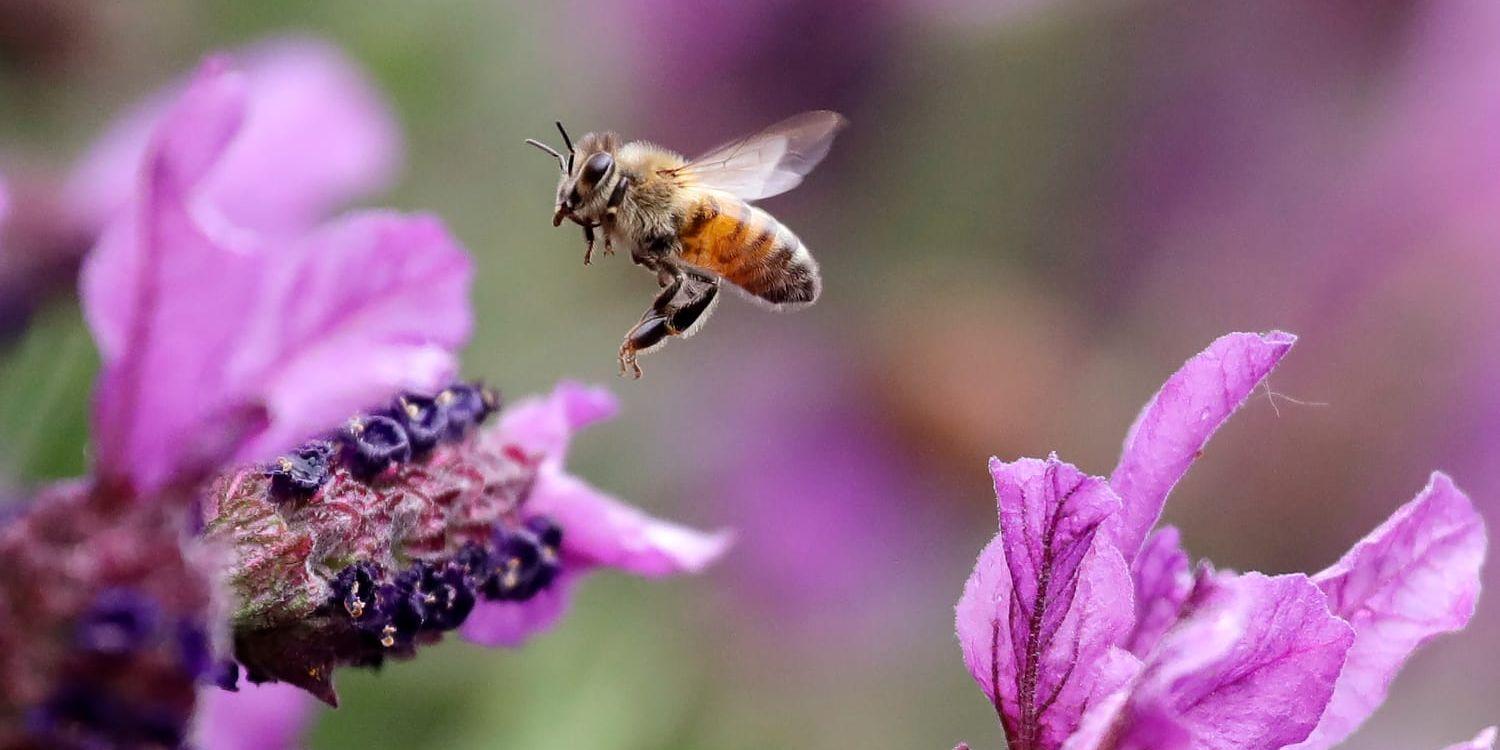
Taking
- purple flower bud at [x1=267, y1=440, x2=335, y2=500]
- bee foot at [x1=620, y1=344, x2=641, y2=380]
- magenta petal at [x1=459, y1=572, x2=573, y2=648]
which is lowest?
magenta petal at [x1=459, y1=572, x2=573, y2=648]

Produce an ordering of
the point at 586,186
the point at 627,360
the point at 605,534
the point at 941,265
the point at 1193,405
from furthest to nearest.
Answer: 1. the point at 941,265
2. the point at 586,186
3. the point at 627,360
4. the point at 605,534
5. the point at 1193,405

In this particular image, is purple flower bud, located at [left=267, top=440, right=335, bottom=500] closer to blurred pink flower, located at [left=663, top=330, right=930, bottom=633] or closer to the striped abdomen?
the striped abdomen

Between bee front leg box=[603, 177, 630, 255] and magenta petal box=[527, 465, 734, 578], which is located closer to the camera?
magenta petal box=[527, 465, 734, 578]

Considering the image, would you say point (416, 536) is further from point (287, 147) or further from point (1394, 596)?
point (287, 147)

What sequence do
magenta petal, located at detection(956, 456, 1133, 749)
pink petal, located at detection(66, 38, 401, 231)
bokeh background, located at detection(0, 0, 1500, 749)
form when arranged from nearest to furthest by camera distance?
1. magenta petal, located at detection(956, 456, 1133, 749)
2. pink petal, located at detection(66, 38, 401, 231)
3. bokeh background, located at detection(0, 0, 1500, 749)

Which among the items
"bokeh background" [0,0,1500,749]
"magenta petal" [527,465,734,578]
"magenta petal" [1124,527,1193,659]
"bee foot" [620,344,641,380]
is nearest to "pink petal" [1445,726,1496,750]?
"magenta petal" [1124,527,1193,659]

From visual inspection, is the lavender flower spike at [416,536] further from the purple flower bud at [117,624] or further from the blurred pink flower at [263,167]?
the blurred pink flower at [263,167]

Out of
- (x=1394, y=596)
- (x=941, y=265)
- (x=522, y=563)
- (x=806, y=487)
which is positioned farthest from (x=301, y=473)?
(x=941, y=265)
